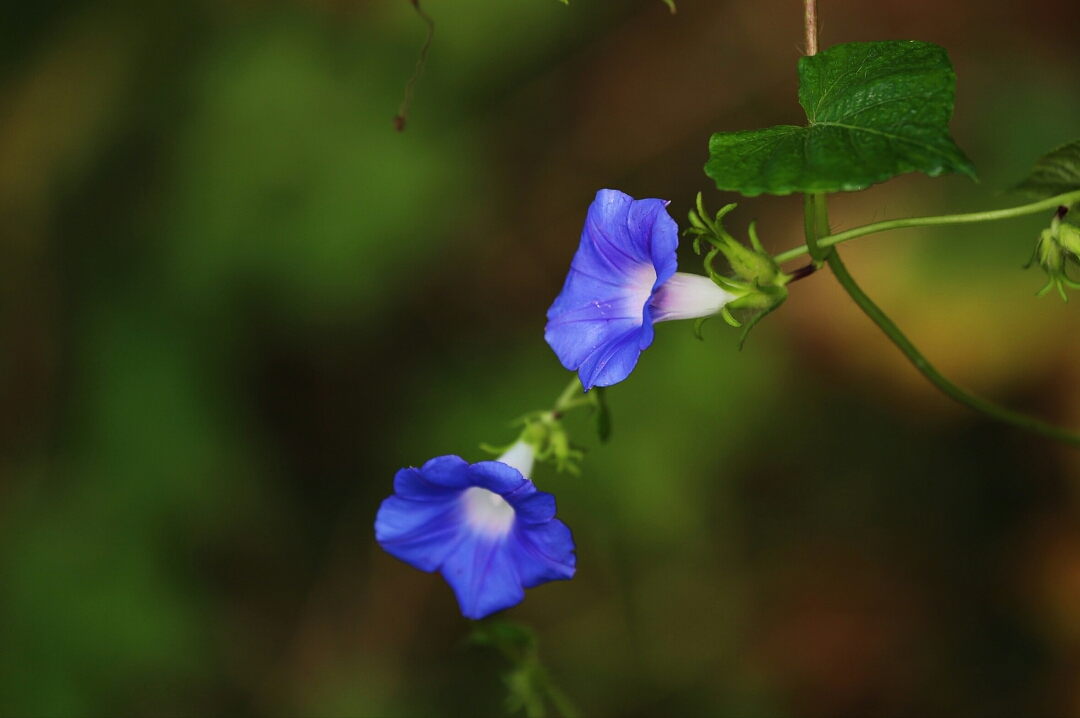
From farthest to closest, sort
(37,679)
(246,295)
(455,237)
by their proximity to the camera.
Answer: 1. (455,237)
2. (246,295)
3. (37,679)

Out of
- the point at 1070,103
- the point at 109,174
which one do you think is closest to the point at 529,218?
the point at 109,174

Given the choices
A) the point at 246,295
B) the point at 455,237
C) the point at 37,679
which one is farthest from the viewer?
the point at 455,237

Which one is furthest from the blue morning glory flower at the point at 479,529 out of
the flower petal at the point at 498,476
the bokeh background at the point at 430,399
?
the bokeh background at the point at 430,399

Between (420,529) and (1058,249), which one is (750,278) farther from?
(420,529)

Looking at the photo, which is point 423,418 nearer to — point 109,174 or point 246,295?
point 246,295

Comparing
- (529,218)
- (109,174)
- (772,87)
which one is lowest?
(109,174)

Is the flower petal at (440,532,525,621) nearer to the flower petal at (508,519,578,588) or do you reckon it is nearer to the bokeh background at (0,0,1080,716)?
the flower petal at (508,519,578,588)
